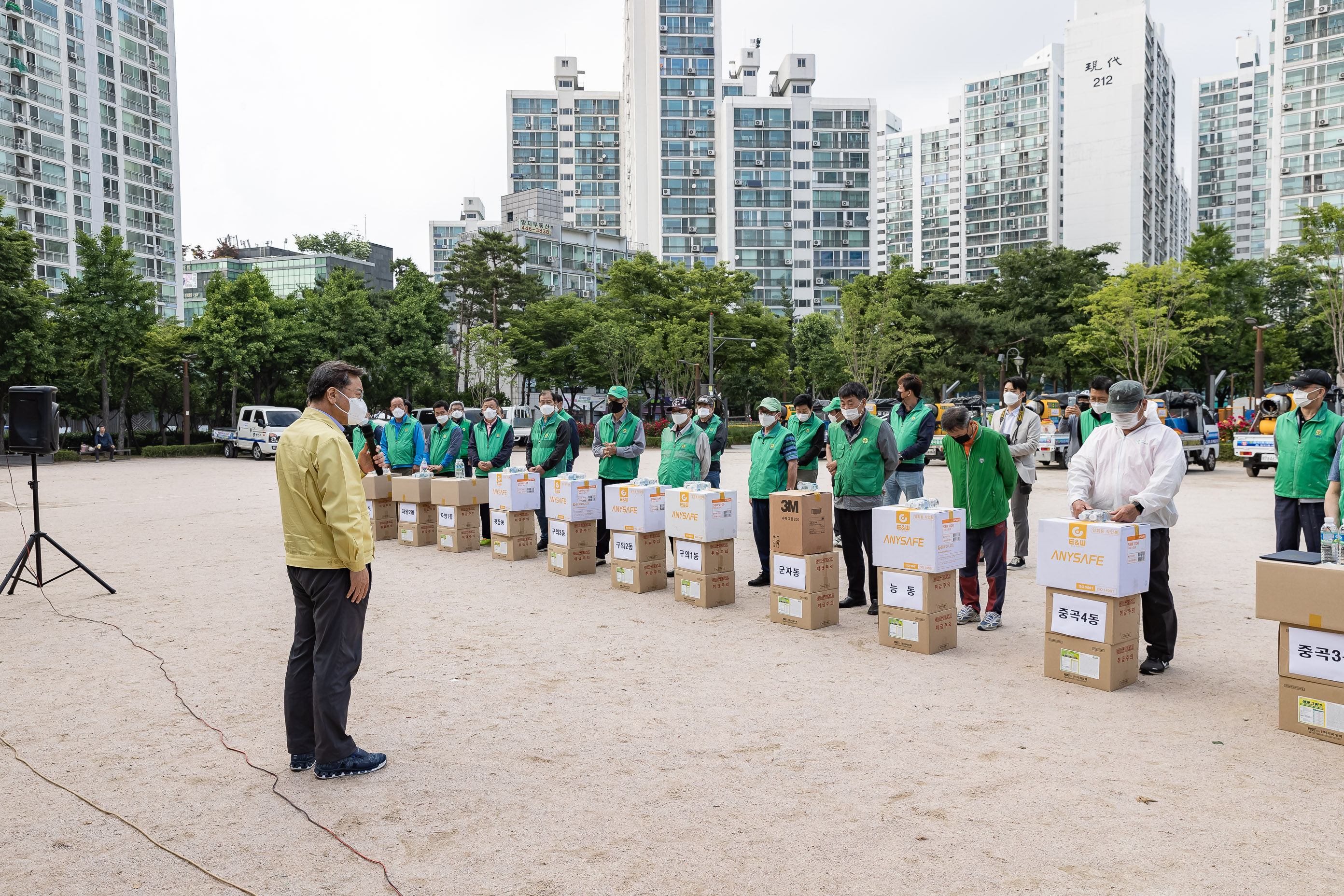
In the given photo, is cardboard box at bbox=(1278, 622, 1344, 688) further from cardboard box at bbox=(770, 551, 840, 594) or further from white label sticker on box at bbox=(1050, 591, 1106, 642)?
cardboard box at bbox=(770, 551, 840, 594)

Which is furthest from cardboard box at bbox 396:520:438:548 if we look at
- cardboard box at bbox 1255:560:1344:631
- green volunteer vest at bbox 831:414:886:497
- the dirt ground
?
cardboard box at bbox 1255:560:1344:631

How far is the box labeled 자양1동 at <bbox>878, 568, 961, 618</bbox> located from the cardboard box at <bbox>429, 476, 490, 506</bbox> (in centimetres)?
533

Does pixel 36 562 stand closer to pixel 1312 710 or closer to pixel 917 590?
pixel 917 590

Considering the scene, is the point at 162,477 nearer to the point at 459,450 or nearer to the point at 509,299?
the point at 459,450

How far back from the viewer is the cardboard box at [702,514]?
711 centimetres

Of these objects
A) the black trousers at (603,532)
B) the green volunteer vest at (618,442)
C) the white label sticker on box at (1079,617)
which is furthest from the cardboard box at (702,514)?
the white label sticker on box at (1079,617)

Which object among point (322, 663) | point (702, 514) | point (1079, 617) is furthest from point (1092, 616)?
point (322, 663)

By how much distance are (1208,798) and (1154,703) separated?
1.26 meters

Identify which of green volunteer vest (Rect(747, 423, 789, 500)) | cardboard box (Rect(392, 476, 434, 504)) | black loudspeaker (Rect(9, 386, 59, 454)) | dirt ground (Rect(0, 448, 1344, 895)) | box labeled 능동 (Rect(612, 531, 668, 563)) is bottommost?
dirt ground (Rect(0, 448, 1344, 895))

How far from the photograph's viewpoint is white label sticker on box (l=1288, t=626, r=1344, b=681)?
4078 millimetres

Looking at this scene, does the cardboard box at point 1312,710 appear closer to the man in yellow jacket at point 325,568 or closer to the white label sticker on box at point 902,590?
the white label sticker on box at point 902,590

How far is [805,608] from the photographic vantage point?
6.50 m

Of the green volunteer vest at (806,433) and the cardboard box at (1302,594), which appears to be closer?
the cardboard box at (1302,594)

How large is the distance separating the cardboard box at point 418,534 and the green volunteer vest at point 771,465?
460 cm
